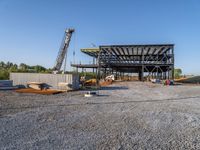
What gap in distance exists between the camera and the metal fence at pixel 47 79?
790 inches

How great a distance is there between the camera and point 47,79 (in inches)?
800

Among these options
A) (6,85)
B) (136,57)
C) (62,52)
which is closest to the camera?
(6,85)

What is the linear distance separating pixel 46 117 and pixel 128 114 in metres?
3.50

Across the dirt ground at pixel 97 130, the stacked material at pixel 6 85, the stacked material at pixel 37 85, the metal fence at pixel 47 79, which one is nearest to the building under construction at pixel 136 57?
the metal fence at pixel 47 79

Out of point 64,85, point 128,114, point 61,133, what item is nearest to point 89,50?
point 64,85

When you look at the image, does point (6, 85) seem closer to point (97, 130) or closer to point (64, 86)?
point (64, 86)

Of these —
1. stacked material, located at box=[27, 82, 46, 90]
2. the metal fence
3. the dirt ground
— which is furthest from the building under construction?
the dirt ground

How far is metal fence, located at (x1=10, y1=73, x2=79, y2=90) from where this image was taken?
2008 centimetres

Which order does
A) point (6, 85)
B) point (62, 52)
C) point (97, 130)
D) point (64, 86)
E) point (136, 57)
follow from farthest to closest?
point (136, 57) → point (62, 52) → point (64, 86) → point (6, 85) → point (97, 130)

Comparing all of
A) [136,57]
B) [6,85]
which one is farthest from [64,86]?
[136,57]

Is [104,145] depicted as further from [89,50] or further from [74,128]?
[89,50]

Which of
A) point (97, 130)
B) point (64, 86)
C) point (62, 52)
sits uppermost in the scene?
point (62, 52)

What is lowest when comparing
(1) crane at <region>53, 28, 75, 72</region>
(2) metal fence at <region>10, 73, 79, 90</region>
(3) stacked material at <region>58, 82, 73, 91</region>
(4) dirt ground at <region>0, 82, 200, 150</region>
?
(4) dirt ground at <region>0, 82, 200, 150</region>

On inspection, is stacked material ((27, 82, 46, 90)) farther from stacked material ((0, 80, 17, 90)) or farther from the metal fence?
stacked material ((0, 80, 17, 90))
